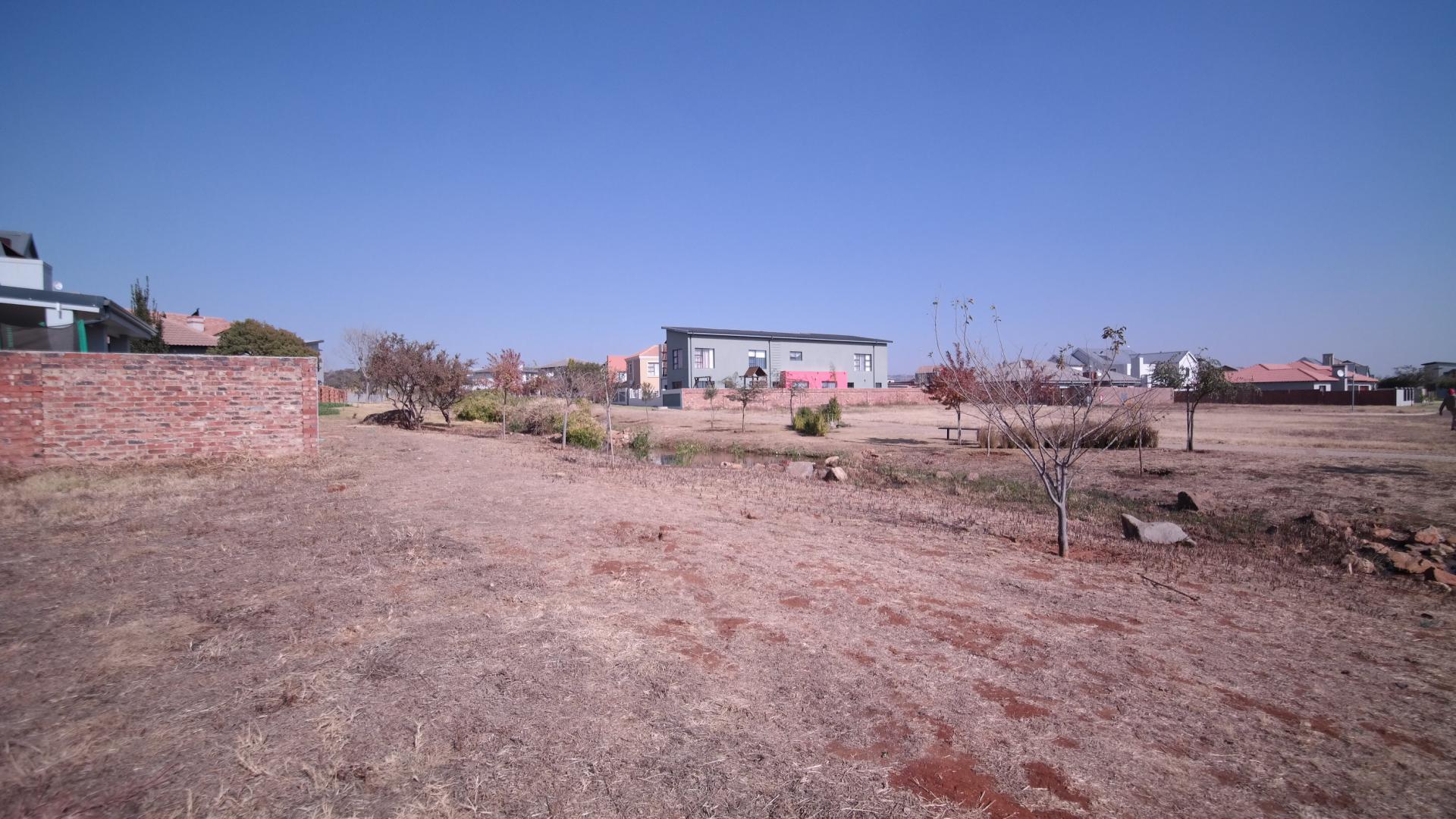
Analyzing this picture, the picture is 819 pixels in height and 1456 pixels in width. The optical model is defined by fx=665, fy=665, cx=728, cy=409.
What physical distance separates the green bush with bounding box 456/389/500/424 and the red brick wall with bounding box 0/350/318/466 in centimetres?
1412

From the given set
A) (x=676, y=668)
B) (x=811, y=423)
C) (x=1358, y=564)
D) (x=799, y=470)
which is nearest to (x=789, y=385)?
(x=811, y=423)

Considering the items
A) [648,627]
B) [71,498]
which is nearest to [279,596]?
[648,627]

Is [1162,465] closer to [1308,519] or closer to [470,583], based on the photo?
[1308,519]

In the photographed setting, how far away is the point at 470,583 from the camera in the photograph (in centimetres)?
527

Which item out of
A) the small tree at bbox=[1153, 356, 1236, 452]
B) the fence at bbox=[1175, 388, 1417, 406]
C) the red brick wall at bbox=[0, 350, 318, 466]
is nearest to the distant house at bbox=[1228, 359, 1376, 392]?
the fence at bbox=[1175, 388, 1417, 406]

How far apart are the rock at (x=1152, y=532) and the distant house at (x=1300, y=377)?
64626 mm

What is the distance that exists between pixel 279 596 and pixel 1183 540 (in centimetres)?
980

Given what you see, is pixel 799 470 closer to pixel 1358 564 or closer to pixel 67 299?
pixel 1358 564

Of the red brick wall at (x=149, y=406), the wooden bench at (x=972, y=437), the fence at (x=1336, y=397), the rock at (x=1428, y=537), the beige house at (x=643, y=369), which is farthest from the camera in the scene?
the beige house at (x=643, y=369)

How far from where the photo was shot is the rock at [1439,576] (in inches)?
265

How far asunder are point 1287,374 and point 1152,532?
7675 centimetres

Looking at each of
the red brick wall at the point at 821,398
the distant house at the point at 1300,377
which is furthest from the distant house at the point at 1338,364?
the red brick wall at the point at 821,398

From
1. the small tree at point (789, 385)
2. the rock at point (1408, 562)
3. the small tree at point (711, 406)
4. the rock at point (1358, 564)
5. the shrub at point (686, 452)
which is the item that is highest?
the small tree at point (789, 385)

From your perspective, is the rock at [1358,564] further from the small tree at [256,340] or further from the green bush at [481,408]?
the small tree at [256,340]
